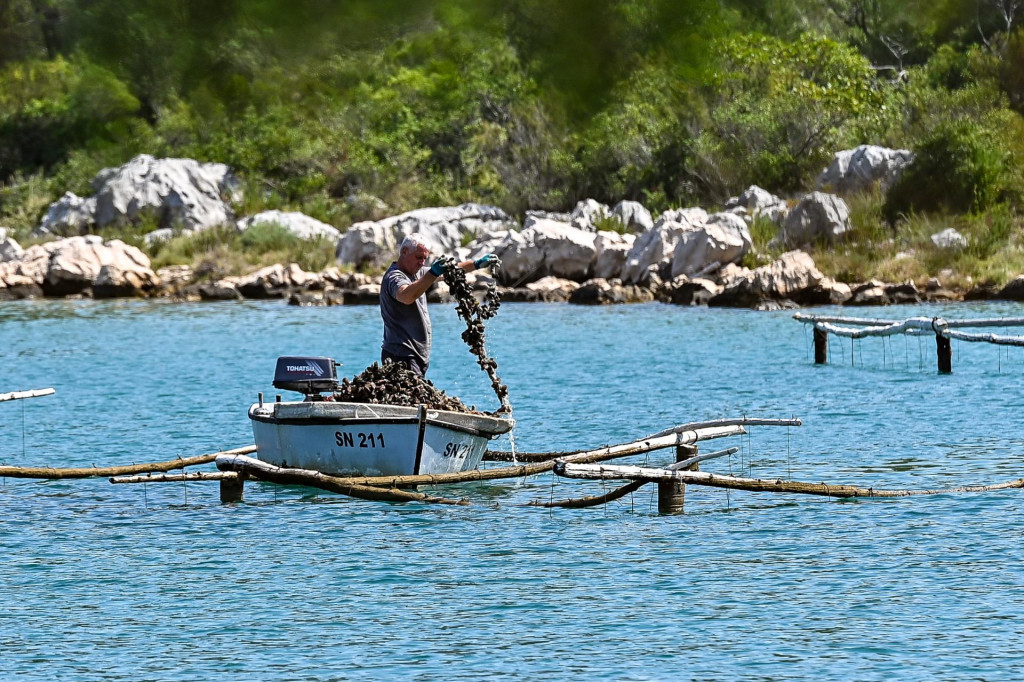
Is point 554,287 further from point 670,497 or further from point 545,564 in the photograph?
point 545,564

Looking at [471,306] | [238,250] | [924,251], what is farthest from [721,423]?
[238,250]

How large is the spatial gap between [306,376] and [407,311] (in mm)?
1237

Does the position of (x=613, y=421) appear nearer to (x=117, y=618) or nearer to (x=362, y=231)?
(x=117, y=618)

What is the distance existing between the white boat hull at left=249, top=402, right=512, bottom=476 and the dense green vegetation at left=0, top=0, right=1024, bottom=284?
10.9 meters

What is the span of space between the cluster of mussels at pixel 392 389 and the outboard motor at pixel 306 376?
23cm

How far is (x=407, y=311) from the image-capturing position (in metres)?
16.2

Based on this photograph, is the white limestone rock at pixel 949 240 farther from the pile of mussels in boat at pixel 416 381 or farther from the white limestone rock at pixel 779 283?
the pile of mussels in boat at pixel 416 381

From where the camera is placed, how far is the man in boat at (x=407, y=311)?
15898mm

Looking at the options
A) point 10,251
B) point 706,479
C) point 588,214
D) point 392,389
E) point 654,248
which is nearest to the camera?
point 706,479

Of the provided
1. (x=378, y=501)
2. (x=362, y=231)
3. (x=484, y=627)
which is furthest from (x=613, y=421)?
(x=362, y=231)

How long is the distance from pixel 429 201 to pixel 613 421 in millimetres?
42507

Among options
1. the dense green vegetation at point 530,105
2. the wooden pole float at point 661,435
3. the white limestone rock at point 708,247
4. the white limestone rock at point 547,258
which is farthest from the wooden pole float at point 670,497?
the white limestone rock at point 547,258

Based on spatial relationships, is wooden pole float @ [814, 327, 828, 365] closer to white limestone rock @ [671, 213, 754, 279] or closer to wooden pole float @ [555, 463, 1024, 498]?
white limestone rock @ [671, 213, 754, 279]

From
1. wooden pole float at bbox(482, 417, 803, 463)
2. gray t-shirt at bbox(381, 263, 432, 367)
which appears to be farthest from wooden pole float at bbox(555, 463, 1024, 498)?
gray t-shirt at bbox(381, 263, 432, 367)
